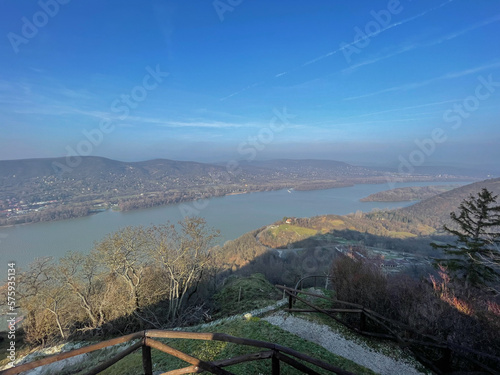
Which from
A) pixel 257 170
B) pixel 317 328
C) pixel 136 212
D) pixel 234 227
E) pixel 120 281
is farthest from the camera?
pixel 257 170

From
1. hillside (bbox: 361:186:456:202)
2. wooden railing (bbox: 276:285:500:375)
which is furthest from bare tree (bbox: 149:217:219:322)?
hillside (bbox: 361:186:456:202)

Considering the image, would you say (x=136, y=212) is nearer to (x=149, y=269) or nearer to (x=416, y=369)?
(x=149, y=269)

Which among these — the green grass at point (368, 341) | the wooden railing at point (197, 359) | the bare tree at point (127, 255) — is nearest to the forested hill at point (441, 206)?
the green grass at point (368, 341)

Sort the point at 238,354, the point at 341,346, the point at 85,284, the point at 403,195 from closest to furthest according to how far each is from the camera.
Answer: the point at 238,354, the point at 341,346, the point at 85,284, the point at 403,195

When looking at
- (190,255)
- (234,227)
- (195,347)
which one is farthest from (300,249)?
(195,347)

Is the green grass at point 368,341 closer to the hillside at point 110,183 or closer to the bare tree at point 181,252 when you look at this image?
the bare tree at point 181,252

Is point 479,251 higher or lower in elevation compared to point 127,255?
lower

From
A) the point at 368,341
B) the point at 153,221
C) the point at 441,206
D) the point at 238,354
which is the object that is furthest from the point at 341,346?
the point at 441,206

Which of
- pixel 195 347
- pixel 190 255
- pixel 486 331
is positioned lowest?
pixel 190 255

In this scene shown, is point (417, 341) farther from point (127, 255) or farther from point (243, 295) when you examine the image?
point (127, 255)
